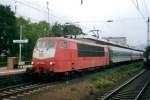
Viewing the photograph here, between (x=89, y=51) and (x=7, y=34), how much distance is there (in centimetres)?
2844

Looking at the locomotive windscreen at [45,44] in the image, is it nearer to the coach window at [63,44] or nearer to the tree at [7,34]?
the coach window at [63,44]

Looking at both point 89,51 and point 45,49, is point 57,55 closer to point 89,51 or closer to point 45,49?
point 45,49

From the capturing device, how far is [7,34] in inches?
2221

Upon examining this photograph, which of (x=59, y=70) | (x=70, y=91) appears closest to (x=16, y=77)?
(x=59, y=70)

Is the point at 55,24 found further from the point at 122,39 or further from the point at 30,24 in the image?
the point at 122,39

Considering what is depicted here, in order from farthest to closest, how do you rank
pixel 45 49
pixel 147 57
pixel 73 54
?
pixel 147 57 < pixel 73 54 < pixel 45 49

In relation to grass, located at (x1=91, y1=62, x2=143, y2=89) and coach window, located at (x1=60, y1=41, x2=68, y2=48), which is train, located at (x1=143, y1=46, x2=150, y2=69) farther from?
coach window, located at (x1=60, y1=41, x2=68, y2=48)

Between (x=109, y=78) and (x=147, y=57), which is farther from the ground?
(x=147, y=57)

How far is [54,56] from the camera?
23.3 m

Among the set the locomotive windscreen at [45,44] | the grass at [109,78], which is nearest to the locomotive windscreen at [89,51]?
the grass at [109,78]

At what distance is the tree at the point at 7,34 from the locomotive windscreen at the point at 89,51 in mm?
23503

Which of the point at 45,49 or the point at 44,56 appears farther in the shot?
the point at 45,49

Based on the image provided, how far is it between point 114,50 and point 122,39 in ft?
305

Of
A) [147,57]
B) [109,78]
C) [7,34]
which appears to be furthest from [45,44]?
[7,34]
